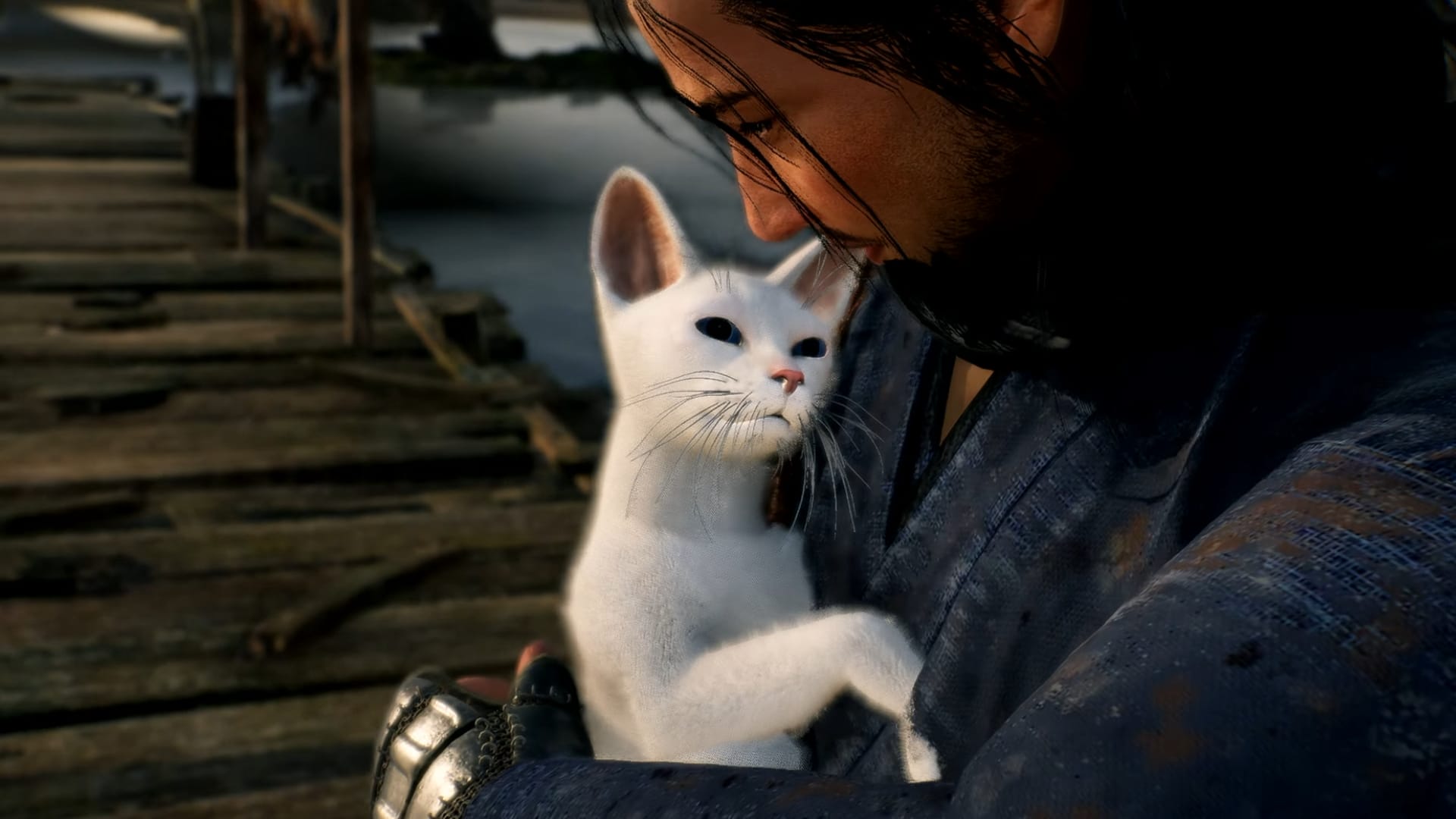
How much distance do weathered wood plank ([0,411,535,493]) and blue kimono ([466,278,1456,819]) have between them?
2997 mm

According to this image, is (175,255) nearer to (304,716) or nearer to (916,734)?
(304,716)

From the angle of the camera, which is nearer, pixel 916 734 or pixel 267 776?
pixel 916 734

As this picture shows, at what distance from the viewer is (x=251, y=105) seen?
243 inches

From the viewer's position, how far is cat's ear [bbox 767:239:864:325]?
1371mm

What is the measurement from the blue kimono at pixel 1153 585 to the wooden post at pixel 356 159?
362cm

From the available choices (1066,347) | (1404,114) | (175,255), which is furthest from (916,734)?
(175,255)

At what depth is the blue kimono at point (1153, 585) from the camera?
549 millimetres

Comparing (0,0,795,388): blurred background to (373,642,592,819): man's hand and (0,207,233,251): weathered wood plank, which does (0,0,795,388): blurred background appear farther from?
(0,207,233,251): weathered wood plank

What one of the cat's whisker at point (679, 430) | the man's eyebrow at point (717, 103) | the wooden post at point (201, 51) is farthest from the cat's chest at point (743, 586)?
the wooden post at point (201, 51)

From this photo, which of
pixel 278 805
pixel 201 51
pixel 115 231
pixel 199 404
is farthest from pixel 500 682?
pixel 201 51

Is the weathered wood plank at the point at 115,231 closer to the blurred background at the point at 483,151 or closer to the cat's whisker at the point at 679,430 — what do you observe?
the blurred background at the point at 483,151

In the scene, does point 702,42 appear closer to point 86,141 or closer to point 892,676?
point 892,676

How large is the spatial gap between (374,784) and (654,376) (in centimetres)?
46

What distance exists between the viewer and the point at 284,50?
20.0ft
